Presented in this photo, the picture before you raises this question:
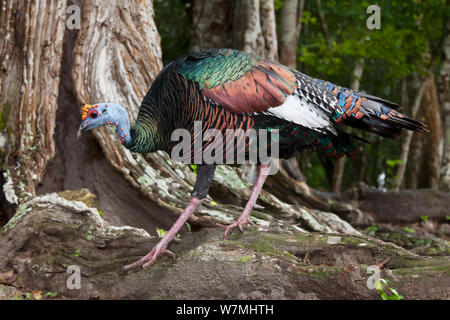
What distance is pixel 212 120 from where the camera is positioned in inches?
144

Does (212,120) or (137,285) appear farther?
(212,120)

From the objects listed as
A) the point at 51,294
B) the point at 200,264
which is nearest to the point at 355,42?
the point at 200,264

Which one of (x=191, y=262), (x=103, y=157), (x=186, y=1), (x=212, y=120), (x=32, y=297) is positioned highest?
(x=186, y=1)

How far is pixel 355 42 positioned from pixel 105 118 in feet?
22.6

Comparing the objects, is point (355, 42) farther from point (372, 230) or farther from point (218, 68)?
point (218, 68)

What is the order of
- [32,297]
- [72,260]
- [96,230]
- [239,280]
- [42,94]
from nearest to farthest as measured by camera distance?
[239,280] → [32,297] → [72,260] → [96,230] → [42,94]

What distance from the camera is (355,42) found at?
966cm

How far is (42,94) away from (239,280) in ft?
9.20

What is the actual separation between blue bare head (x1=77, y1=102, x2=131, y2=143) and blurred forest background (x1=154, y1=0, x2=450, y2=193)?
3.22 metres

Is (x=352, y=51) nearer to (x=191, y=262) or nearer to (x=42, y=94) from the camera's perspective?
(x=42, y=94)

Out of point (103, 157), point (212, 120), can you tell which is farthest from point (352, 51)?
point (212, 120)

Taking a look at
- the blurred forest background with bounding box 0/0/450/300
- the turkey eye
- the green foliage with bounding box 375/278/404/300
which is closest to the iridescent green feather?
the turkey eye

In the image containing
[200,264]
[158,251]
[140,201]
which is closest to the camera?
[200,264]

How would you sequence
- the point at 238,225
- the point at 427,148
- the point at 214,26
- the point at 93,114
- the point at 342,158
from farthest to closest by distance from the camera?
the point at 427,148
the point at 342,158
the point at 214,26
the point at 238,225
the point at 93,114
